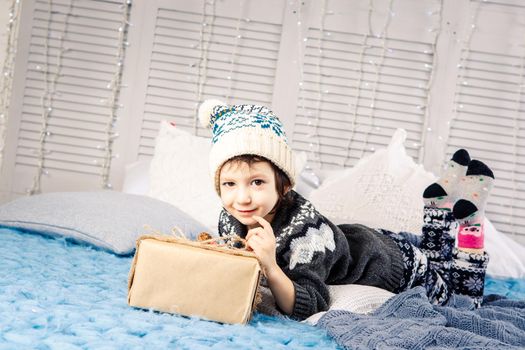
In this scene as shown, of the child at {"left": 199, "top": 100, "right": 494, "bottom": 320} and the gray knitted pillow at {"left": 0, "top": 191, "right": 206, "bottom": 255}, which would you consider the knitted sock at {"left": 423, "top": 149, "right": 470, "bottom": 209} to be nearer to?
the child at {"left": 199, "top": 100, "right": 494, "bottom": 320}

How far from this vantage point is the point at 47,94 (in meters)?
3.26

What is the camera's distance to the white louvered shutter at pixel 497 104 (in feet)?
10.3

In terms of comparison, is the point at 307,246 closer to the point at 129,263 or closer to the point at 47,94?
the point at 129,263

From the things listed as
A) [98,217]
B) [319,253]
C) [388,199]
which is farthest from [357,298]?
[388,199]

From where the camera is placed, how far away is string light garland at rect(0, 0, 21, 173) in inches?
122

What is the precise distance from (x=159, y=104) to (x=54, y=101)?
0.50 metres

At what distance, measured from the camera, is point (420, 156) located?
3.19 m

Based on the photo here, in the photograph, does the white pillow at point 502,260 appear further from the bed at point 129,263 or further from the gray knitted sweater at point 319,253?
the gray knitted sweater at point 319,253

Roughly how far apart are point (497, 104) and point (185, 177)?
1502 mm

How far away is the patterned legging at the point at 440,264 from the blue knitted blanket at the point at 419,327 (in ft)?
0.66

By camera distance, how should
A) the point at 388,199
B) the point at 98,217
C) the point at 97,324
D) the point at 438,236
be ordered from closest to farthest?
the point at 97,324 → the point at 438,236 → the point at 98,217 → the point at 388,199

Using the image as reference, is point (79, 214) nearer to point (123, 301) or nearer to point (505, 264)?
point (123, 301)

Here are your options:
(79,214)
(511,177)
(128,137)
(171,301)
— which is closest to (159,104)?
(128,137)

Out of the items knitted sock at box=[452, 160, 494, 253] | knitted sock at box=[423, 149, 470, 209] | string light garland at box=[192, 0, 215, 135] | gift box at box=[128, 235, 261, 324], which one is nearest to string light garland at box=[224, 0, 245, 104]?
string light garland at box=[192, 0, 215, 135]
